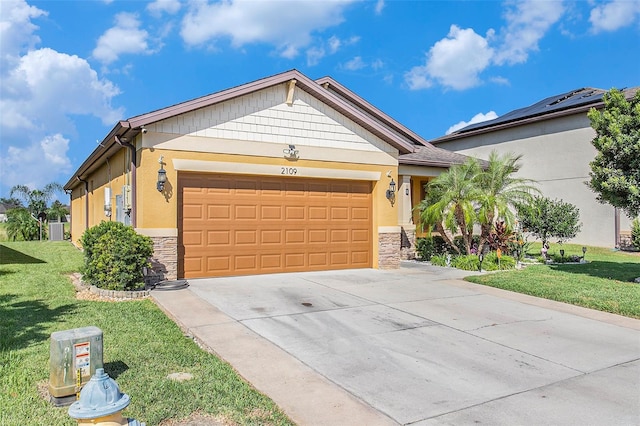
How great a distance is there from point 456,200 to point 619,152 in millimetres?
4256

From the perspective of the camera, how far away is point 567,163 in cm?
2228

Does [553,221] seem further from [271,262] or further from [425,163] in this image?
[271,262]

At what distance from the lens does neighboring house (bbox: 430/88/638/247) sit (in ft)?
68.4

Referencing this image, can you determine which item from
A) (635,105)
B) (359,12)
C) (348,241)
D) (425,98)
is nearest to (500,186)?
(635,105)

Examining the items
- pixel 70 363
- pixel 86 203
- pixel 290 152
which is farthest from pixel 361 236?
pixel 86 203

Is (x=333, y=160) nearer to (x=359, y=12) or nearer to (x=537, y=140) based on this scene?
(x=359, y=12)

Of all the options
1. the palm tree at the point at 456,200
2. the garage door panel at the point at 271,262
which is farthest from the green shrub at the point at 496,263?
the garage door panel at the point at 271,262

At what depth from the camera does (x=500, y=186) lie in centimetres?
1371

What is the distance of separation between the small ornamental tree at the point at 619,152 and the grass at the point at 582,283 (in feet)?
6.45

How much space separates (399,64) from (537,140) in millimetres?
8970

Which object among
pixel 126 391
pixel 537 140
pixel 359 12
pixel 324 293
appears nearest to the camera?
pixel 126 391

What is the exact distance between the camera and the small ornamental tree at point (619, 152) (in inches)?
397

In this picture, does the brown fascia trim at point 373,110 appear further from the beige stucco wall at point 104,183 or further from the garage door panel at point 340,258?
the beige stucco wall at point 104,183

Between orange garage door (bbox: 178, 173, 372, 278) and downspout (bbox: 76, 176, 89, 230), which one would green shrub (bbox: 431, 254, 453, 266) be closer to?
orange garage door (bbox: 178, 173, 372, 278)
